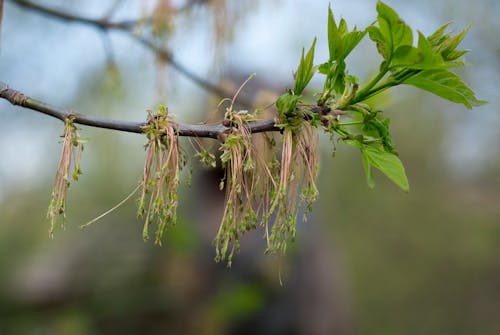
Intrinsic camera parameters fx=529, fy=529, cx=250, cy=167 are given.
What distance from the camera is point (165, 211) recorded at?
663 mm

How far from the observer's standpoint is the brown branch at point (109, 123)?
62 cm

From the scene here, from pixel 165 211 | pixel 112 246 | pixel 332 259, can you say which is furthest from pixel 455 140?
pixel 165 211

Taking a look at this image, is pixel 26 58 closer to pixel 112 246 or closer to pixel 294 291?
pixel 112 246

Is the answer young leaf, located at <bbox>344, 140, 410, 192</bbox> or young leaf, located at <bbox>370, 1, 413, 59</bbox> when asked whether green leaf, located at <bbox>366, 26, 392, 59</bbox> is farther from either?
young leaf, located at <bbox>344, 140, 410, 192</bbox>

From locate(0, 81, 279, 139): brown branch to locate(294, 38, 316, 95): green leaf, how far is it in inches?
2.2

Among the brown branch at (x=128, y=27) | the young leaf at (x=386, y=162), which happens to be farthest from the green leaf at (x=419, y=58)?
the brown branch at (x=128, y=27)

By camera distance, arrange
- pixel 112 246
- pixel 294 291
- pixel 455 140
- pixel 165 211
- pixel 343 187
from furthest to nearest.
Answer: pixel 343 187, pixel 455 140, pixel 112 246, pixel 294 291, pixel 165 211

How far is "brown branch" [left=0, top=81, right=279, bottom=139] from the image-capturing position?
619mm

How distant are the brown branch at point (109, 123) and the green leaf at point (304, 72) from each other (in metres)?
0.06

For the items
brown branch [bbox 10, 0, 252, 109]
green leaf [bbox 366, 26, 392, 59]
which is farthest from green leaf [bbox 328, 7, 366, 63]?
brown branch [bbox 10, 0, 252, 109]

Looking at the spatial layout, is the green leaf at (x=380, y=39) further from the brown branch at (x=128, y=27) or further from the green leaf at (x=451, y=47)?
the brown branch at (x=128, y=27)

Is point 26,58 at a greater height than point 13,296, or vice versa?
point 26,58

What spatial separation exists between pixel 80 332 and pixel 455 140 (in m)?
4.58

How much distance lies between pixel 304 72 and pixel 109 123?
9.9 inches
